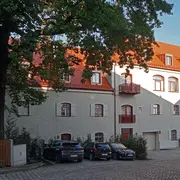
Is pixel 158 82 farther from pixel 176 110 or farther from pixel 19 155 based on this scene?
pixel 19 155

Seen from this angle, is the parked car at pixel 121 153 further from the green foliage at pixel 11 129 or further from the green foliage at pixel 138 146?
the green foliage at pixel 11 129

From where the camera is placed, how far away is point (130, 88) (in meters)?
38.0

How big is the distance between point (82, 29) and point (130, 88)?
2190 cm

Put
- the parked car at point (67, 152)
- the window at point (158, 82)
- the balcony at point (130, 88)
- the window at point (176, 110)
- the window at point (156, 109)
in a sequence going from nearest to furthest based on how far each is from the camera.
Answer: the parked car at point (67, 152), the balcony at point (130, 88), the window at point (156, 109), the window at point (158, 82), the window at point (176, 110)

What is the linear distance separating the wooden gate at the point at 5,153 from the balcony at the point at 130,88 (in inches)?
770

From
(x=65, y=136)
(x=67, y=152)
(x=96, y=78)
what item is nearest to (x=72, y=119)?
(x=65, y=136)

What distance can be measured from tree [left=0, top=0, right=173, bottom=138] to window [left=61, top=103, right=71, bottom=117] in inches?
507

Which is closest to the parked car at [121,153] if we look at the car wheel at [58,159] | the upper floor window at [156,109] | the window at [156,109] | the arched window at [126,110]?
the car wheel at [58,159]

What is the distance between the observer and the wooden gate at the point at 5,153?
19.4 meters

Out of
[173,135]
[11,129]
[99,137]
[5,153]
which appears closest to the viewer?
[5,153]

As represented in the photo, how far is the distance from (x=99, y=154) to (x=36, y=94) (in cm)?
666

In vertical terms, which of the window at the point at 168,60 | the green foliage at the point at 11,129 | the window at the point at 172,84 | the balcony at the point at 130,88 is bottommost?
the green foliage at the point at 11,129

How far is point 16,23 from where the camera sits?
646 inches

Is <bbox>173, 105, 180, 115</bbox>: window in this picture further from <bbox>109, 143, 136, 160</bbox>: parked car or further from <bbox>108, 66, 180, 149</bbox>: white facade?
<bbox>109, 143, 136, 160</bbox>: parked car
